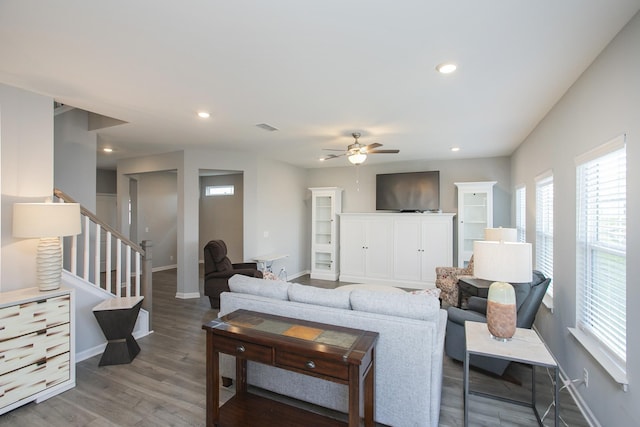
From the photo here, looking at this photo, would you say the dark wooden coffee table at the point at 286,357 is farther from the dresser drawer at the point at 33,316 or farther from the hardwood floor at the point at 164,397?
the dresser drawer at the point at 33,316

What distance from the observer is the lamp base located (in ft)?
8.66

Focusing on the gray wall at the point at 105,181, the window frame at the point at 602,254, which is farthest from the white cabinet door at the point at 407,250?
the gray wall at the point at 105,181

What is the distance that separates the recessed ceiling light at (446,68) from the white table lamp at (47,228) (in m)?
3.39

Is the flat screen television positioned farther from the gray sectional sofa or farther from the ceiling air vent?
the gray sectional sofa

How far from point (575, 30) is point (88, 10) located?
2939mm

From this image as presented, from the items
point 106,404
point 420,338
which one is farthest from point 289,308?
point 106,404

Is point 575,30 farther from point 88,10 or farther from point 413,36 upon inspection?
point 88,10

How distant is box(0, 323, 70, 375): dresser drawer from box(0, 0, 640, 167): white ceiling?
7.20 feet

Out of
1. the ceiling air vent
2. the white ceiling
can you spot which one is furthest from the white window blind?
the ceiling air vent

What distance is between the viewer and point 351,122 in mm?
3795

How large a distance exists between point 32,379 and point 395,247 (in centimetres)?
567

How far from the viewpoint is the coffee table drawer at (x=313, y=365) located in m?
1.77

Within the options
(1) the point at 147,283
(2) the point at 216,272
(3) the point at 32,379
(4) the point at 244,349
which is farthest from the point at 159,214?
(4) the point at 244,349

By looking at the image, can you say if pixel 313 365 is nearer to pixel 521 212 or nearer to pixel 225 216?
pixel 521 212
